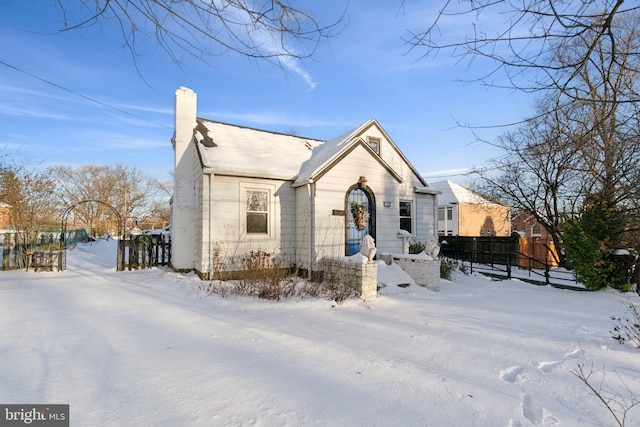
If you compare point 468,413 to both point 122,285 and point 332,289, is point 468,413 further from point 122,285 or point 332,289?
point 122,285

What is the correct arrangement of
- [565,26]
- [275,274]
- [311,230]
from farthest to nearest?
[311,230] → [275,274] → [565,26]

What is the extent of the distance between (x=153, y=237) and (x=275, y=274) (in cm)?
797

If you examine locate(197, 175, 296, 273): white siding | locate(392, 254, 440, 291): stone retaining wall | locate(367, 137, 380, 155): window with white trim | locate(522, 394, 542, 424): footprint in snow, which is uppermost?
locate(367, 137, 380, 155): window with white trim

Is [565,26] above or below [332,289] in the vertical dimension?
above

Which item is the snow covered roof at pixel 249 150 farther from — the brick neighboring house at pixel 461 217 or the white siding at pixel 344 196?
the brick neighboring house at pixel 461 217

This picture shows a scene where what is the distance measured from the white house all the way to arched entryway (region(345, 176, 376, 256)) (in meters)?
0.04

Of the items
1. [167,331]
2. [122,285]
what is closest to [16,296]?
[122,285]

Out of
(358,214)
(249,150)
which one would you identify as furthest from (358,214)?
(249,150)

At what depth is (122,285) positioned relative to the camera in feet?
29.6

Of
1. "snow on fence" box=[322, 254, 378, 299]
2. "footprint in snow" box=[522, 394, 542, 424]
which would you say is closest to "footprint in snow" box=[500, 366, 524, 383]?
"footprint in snow" box=[522, 394, 542, 424]

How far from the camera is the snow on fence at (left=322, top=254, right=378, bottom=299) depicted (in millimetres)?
7891

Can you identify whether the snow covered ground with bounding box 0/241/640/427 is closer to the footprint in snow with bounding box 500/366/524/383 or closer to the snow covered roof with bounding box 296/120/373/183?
the footprint in snow with bounding box 500/366/524/383

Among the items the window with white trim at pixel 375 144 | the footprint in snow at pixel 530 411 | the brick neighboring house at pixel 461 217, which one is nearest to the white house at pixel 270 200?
the window with white trim at pixel 375 144

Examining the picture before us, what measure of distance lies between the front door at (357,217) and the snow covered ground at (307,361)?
3824 mm
